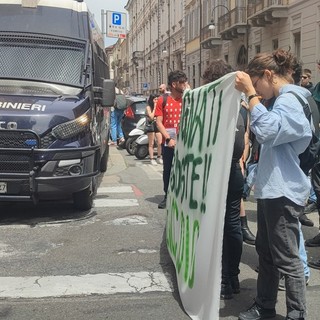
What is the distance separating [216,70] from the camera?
156 inches

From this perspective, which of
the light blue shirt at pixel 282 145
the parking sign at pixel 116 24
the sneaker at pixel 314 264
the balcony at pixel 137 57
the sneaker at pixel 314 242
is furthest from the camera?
the balcony at pixel 137 57

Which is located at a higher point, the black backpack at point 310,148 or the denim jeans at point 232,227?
the black backpack at point 310,148

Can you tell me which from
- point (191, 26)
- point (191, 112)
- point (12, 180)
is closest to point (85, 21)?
point (12, 180)

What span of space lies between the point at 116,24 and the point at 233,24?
29.2ft

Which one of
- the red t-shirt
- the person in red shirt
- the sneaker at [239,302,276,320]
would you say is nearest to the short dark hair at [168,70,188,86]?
the person in red shirt

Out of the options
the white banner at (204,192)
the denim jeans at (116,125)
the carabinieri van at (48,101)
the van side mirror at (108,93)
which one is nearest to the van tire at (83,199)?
the carabinieri van at (48,101)

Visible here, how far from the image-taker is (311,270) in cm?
462

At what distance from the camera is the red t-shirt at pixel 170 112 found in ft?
21.8

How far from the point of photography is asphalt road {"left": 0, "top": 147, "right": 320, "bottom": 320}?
12.3 feet

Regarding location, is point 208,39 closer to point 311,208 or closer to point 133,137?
point 133,137

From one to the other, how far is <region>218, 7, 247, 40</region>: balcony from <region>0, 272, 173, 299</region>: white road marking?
2539 centimetres

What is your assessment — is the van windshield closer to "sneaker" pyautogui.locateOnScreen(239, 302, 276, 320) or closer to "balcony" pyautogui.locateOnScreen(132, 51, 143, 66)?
"sneaker" pyautogui.locateOnScreen(239, 302, 276, 320)

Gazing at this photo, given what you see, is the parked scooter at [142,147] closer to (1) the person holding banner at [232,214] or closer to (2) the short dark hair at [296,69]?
(1) the person holding banner at [232,214]

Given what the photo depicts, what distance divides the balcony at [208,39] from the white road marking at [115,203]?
27.7 meters
